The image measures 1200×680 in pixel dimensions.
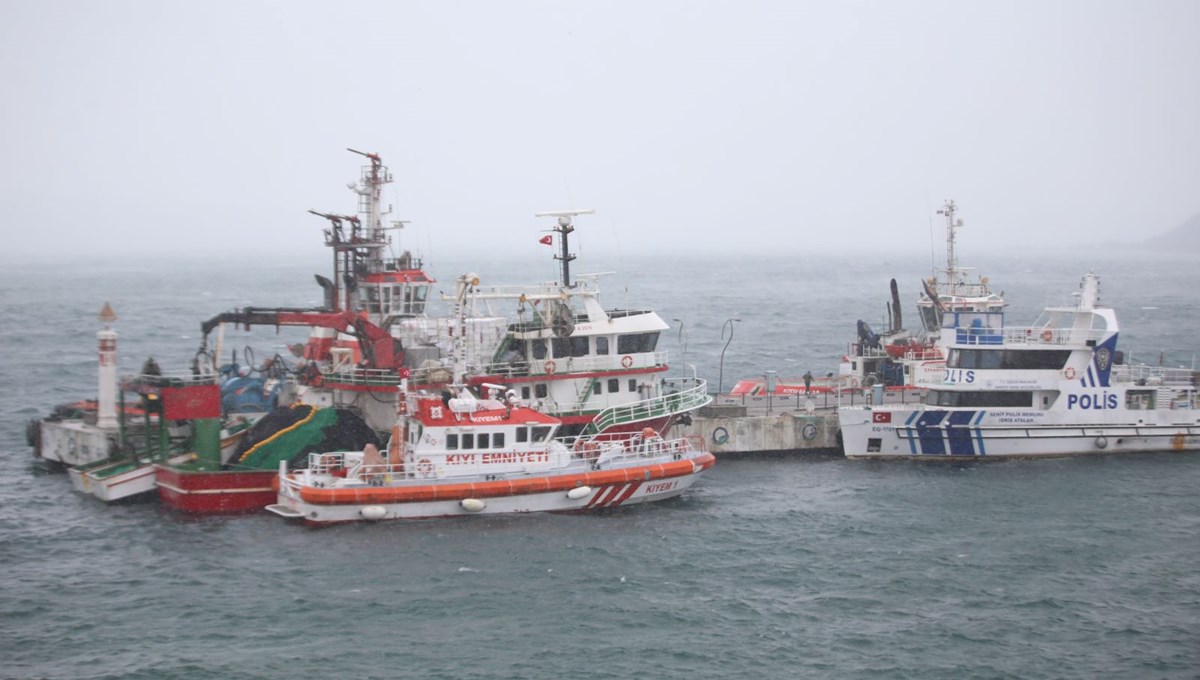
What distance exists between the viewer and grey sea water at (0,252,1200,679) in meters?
25.5

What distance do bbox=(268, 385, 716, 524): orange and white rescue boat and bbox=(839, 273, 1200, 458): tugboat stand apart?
10496 mm

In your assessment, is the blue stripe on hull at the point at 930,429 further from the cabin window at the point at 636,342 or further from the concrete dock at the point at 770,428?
the cabin window at the point at 636,342

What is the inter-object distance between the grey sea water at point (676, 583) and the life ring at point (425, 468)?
59.7 inches

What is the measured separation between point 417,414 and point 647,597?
31.8ft

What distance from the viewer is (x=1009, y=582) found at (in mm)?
30312

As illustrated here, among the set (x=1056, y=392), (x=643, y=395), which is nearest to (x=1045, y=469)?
(x=1056, y=392)

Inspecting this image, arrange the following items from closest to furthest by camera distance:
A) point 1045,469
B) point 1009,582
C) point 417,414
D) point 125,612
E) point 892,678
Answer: point 892,678
point 125,612
point 1009,582
point 417,414
point 1045,469

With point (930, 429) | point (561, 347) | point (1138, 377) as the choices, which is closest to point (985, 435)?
point (930, 429)

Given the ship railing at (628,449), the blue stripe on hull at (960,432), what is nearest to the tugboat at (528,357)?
the ship railing at (628,449)

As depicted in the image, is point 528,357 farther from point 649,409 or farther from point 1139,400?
point 1139,400

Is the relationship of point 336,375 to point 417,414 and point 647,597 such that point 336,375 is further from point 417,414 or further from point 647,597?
point 647,597

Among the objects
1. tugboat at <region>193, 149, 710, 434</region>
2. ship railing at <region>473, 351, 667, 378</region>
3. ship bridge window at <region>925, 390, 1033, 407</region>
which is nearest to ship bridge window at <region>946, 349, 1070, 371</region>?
ship bridge window at <region>925, 390, 1033, 407</region>

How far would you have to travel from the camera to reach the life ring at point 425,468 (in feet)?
113

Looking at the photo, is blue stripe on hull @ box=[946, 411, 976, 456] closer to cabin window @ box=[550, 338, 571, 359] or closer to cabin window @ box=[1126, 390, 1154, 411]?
cabin window @ box=[1126, 390, 1154, 411]
